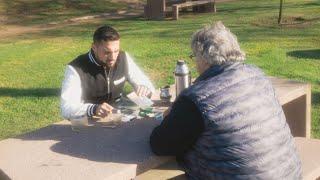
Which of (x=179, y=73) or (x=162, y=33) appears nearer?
(x=179, y=73)

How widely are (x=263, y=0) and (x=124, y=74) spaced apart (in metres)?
12.5

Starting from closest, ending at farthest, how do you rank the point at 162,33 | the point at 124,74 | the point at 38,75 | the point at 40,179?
the point at 40,179 → the point at 124,74 → the point at 38,75 → the point at 162,33

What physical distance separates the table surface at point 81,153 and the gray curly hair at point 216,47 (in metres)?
0.60

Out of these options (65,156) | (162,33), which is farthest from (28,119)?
(162,33)

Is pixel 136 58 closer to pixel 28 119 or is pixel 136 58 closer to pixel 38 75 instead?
pixel 38 75

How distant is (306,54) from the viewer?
8.52 meters

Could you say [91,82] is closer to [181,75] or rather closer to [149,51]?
[181,75]

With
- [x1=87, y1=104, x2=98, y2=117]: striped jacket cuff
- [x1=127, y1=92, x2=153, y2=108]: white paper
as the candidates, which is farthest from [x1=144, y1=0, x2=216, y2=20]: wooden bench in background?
[x1=87, y1=104, x2=98, y2=117]: striped jacket cuff

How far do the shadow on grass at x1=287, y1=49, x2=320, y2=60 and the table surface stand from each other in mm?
5496

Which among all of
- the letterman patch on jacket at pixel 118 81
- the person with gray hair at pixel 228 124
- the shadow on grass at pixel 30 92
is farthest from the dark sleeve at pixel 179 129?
the shadow on grass at pixel 30 92

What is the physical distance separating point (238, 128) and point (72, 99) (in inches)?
58.3

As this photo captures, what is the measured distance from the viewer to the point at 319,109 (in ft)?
19.3

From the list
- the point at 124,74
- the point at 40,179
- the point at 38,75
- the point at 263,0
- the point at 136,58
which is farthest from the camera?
the point at 263,0

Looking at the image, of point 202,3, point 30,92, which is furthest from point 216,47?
point 202,3
